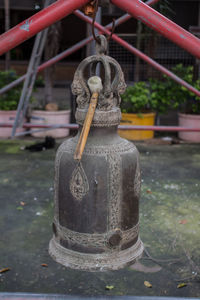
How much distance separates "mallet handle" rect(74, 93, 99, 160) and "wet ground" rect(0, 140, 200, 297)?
70.7 inches

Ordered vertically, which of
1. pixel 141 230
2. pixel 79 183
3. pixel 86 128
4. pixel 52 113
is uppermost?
pixel 86 128

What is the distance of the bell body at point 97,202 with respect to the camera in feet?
7.20

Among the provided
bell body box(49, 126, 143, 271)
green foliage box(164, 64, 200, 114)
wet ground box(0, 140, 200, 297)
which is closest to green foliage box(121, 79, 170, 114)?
green foliage box(164, 64, 200, 114)

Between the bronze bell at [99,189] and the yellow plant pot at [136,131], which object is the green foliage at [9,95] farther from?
the bronze bell at [99,189]

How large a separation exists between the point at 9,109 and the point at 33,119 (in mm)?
643

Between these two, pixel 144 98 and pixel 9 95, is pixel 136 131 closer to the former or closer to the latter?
pixel 144 98

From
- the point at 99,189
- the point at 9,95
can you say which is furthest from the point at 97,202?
the point at 9,95

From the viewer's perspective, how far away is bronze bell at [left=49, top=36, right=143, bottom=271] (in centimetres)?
218

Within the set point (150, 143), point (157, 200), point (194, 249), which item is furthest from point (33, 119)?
point (194, 249)

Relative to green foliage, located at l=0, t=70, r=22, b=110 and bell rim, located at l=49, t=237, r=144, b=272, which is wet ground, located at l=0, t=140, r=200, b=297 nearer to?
bell rim, located at l=49, t=237, r=144, b=272

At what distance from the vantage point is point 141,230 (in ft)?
14.7

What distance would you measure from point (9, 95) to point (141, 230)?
241 inches

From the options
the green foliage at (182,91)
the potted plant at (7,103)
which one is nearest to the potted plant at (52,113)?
the potted plant at (7,103)

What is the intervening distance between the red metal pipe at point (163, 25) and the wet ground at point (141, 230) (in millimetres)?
2170
